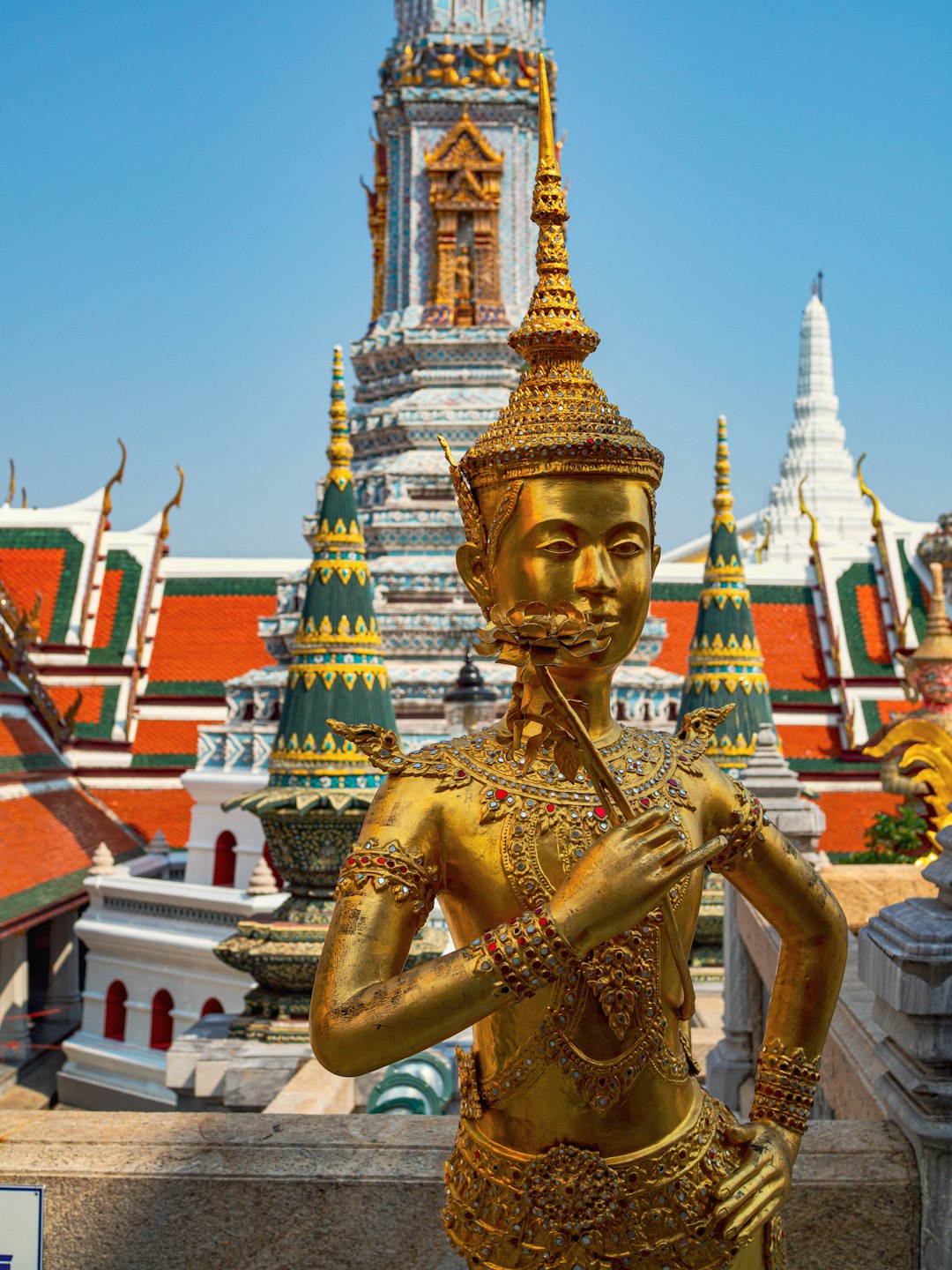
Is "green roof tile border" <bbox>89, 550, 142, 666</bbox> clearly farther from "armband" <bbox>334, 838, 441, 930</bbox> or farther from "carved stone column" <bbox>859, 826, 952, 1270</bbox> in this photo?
"armband" <bbox>334, 838, 441, 930</bbox>

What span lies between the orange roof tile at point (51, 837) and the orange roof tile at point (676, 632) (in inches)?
286

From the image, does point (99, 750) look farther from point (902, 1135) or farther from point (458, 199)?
point (902, 1135)

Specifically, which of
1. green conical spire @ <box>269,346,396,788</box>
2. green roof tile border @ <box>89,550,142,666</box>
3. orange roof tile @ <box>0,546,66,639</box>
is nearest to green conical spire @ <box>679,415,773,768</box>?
green conical spire @ <box>269,346,396,788</box>

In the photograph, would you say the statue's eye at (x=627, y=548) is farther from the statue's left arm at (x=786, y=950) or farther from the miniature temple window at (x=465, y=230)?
the miniature temple window at (x=465, y=230)

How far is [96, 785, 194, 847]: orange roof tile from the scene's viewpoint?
54.4ft

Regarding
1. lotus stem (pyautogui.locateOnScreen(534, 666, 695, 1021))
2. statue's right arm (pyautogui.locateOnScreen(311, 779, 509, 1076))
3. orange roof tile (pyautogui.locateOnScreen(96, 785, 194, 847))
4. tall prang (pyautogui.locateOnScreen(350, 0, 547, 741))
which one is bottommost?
statue's right arm (pyautogui.locateOnScreen(311, 779, 509, 1076))

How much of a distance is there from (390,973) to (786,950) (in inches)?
35.6

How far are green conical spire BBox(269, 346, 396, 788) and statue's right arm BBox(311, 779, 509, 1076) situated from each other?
520 cm

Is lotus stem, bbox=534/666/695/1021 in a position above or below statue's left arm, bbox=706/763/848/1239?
above

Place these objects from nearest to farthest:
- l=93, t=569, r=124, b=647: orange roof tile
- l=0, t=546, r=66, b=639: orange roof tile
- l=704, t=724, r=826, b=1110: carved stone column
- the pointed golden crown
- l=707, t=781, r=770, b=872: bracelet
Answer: the pointed golden crown < l=707, t=781, r=770, b=872: bracelet < l=704, t=724, r=826, b=1110: carved stone column < l=93, t=569, r=124, b=647: orange roof tile < l=0, t=546, r=66, b=639: orange roof tile

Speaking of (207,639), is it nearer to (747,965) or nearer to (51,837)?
(51,837)

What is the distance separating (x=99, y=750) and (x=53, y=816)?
2.38 m

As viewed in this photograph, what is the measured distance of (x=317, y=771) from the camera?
781 cm

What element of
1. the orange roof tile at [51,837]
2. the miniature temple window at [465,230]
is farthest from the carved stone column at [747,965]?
the miniature temple window at [465,230]
